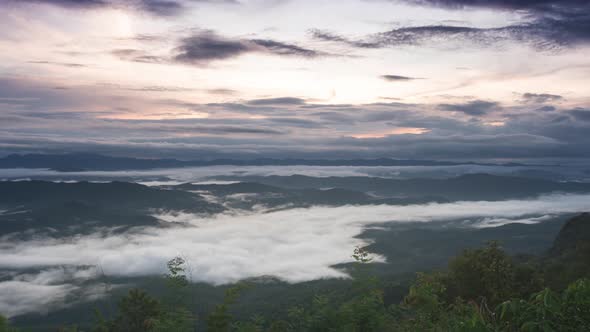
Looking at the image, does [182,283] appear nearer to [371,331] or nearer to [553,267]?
[371,331]

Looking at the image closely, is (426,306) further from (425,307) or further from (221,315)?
(221,315)

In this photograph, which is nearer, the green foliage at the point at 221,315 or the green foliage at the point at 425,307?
the green foliage at the point at 425,307

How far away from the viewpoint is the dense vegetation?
7512 mm

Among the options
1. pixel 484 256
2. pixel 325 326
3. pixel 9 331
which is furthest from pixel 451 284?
pixel 9 331

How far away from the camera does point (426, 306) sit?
49.5 ft

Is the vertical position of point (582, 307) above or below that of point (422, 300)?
above

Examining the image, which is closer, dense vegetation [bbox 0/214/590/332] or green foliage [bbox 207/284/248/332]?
dense vegetation [bbox 0/214/590/332]

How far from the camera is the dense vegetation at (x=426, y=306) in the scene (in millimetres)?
7512

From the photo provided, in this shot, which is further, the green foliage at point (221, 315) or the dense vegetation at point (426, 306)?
the green foliage at point (221, 315)

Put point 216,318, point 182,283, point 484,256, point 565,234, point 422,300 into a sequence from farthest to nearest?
1. point 565,234
2. point 484,256
3. point 182,283
4. point 216,318
5. point 422,300

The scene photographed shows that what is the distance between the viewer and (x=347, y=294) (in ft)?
66.0

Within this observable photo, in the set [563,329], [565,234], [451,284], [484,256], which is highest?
[563,329]

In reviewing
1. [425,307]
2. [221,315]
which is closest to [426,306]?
[425,307]

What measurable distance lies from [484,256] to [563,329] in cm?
3630
